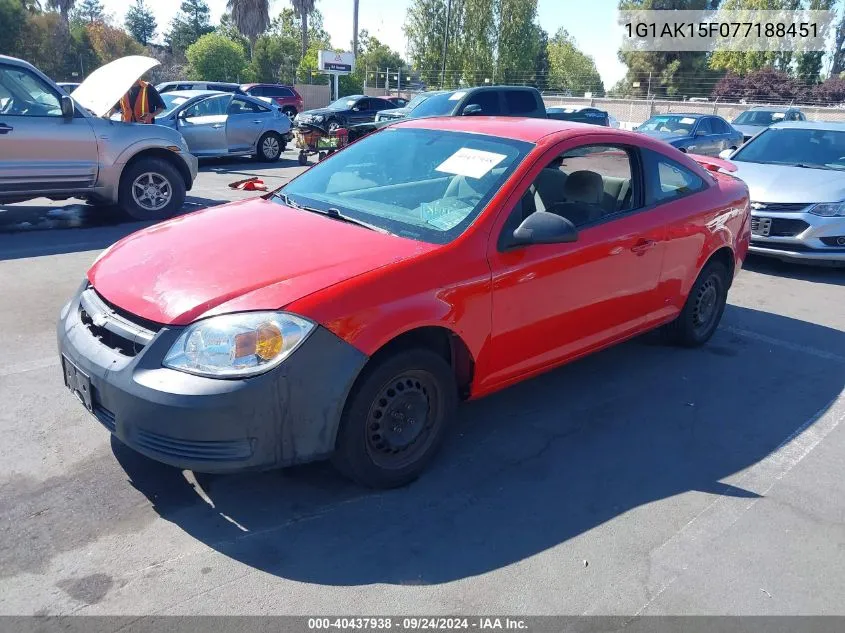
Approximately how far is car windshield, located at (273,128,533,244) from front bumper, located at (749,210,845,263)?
16.7 feet

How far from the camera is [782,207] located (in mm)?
7879

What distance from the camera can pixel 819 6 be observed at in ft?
175

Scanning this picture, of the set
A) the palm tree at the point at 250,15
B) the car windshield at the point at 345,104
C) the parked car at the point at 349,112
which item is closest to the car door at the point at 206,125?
the parked car at the point at 349,112

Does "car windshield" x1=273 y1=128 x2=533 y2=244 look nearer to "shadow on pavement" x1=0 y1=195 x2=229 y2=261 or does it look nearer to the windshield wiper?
the windshield wiper

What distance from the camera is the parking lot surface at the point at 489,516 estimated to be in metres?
2.72

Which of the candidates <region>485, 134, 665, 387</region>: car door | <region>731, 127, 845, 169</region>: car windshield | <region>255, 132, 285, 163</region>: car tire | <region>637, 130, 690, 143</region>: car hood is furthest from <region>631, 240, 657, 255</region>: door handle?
<region>255, 132, 285, 163</region>: car tire

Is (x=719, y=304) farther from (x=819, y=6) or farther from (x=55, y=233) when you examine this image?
(x=819, y=6)

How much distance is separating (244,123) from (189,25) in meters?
74.6

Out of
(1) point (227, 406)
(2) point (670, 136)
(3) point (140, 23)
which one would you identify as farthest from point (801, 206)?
(3) point (140, 23)

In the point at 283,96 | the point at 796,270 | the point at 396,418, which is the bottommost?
the point at 796,270

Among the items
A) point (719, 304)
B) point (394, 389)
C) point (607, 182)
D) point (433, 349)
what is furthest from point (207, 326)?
point (719, 304)

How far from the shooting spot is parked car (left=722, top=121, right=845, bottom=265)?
7691 mm

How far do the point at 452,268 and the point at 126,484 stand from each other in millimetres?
1810

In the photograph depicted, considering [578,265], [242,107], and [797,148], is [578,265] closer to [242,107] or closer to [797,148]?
[797,148]
